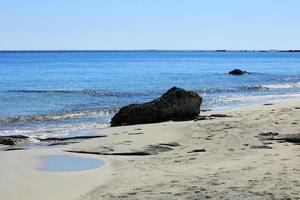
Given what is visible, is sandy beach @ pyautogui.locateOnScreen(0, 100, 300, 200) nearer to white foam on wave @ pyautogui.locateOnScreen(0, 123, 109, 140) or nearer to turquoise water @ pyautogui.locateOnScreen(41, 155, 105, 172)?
turquoise water @ pyautogui.locateOnScreen(41, 155, 105, 172)

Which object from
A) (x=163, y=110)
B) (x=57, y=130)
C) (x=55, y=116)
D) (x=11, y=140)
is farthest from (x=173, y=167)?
(x=55, y=116)

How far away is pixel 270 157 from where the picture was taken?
34.4 feet

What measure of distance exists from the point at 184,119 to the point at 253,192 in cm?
1170

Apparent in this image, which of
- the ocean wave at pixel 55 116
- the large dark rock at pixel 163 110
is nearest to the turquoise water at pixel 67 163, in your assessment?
the large dark rock at pixel 163 110

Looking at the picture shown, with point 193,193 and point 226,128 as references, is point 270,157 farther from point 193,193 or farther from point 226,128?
point 226,128

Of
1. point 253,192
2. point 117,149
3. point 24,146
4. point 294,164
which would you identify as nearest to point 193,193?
point 253,192

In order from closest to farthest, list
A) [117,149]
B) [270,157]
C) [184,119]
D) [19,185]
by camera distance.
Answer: [19,185] → [270,157] → [117,149] → [184,119]

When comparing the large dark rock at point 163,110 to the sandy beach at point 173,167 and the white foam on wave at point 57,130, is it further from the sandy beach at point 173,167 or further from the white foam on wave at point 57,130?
the sandy beach at point 173,167

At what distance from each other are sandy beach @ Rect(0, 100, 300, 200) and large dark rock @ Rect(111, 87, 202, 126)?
8.21 ft

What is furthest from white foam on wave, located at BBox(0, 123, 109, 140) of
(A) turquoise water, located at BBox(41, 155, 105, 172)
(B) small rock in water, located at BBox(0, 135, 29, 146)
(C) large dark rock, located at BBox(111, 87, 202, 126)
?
(A) turquoise water, located at BBox(41, 155, 105, 172)

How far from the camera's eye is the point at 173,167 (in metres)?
10.3

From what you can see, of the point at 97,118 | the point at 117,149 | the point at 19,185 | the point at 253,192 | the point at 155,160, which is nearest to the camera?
the point at 253,192

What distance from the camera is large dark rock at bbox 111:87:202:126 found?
18.8 m

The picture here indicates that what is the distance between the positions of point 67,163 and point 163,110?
27.0 feet
